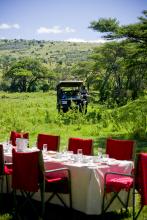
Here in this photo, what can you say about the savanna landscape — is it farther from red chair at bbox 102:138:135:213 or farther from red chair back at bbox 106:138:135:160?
red chair back at bbox 106:138:135:160

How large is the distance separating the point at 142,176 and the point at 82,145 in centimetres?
208

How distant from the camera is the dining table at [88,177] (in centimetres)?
584

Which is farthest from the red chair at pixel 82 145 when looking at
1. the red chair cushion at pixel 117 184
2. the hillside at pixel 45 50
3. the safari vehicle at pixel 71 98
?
the hillside at pixel 45 50

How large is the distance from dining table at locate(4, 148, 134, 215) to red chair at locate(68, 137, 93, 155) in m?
0.84

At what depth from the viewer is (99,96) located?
144 ft

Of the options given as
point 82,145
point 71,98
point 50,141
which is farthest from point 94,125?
point 82,145

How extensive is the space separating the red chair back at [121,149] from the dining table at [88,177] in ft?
1.91

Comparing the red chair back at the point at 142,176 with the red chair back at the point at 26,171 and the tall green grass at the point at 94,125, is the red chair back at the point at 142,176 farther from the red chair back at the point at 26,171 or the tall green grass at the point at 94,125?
the tall green grass at the point at 94,125

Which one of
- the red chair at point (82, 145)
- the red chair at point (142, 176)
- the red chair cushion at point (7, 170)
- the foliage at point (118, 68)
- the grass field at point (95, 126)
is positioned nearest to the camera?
the red chair at point (142, 176)

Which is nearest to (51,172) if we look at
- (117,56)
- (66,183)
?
(66,183)

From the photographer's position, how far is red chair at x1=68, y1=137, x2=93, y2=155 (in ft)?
24.0

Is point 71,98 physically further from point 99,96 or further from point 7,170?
point 99,96

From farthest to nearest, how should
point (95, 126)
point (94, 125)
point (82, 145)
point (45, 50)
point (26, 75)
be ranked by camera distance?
point (45, 50), point (26, 75), point (94, 125), point (95, 126), point (82, 145)

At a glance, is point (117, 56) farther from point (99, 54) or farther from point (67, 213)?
point (67, 213)
